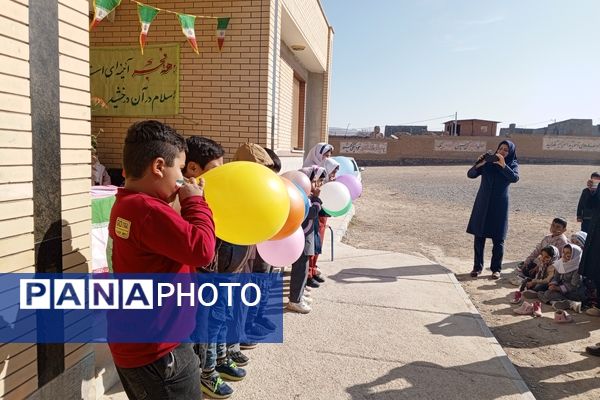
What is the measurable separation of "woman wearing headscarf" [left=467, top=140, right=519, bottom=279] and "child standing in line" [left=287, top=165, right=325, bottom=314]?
297 cm

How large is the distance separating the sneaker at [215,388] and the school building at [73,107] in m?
0.63

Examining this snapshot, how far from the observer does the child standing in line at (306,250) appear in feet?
13.3

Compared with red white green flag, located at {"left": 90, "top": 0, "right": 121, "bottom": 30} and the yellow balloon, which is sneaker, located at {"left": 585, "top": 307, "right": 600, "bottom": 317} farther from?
red white green flag, located at {"left": 90, "top": 0, "right": 121, "bottom": 30}

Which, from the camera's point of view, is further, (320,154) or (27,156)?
(320,154)

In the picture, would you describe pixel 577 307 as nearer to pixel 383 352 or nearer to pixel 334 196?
pixel 383 352

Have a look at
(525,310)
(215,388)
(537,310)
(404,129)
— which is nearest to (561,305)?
(537,310)

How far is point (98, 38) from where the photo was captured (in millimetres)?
6023

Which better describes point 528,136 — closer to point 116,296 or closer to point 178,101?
point 178,101

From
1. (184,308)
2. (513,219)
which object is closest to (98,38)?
(184,308)

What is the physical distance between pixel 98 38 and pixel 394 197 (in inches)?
505

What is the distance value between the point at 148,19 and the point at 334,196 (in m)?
2.76

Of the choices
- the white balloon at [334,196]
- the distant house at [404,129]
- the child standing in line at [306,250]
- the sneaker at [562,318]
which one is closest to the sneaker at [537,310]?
the sneaker at [562,318]

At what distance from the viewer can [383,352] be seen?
3537 millimetres

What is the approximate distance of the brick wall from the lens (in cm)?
560
